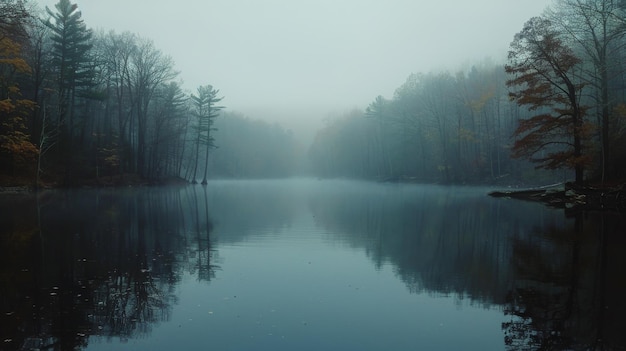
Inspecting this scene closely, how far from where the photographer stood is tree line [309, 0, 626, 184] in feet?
85.2

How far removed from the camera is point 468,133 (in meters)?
58.9

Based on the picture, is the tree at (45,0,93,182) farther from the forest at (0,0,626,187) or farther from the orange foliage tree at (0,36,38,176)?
the orange foliage tree at (0,36,38,176)

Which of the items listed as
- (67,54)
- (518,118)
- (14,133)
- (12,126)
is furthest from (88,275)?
(518,118)

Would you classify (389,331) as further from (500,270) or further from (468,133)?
(468,133)

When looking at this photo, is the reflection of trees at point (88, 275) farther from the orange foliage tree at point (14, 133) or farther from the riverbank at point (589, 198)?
the riverbank at point (589, 198)

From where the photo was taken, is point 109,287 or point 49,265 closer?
point 109,287

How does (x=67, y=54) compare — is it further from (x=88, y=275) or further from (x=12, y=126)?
(x=88, y=275)

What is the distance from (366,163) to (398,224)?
79105mm

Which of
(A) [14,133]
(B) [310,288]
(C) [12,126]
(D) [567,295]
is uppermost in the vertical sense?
(C) [12,126]

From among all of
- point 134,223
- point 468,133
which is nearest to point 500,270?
point 134,223

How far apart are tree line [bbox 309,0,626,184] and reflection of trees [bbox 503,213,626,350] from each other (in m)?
15.9

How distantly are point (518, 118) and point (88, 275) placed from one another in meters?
45.8

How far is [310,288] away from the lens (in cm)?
821

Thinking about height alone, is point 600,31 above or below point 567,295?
above
